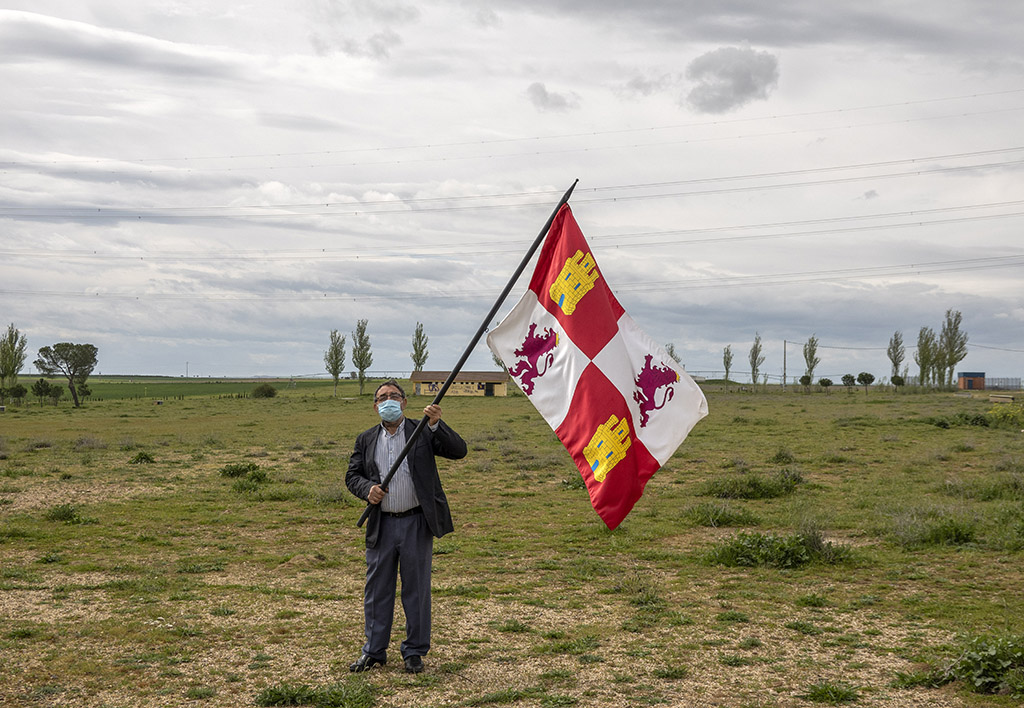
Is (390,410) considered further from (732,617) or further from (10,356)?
→ (10,356)

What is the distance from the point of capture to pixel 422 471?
7.62 meters

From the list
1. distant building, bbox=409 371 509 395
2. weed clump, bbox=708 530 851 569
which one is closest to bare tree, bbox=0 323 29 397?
distant building, bbox=409 371 509 395

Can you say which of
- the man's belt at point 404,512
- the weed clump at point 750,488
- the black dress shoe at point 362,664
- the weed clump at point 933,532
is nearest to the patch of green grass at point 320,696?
the black dress shoe at point 362,664

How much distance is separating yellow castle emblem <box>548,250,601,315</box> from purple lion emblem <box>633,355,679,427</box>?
2.56 feet

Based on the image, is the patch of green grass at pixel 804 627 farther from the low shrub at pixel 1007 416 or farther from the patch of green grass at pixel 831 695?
the low shrub at pixel 1007 416

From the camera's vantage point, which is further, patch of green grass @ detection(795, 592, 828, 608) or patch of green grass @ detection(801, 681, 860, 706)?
patch of green grass @ detection(795, 592, 828, 608)

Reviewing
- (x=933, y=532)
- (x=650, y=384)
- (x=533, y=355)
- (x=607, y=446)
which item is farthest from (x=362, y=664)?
(x=933, y=532)

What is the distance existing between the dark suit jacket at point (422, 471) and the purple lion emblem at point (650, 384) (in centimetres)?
153

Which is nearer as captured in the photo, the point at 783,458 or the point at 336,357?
the point at 783,458

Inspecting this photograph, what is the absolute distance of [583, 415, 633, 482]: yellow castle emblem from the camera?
707cm

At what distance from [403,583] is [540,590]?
3.58 m

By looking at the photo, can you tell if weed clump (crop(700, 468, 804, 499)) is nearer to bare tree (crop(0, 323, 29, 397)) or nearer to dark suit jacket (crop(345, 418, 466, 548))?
dark suit jacket (crop(345, 418, 466, 548))

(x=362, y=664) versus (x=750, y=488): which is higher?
(x=750, y=488)

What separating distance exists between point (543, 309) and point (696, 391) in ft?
4.78
